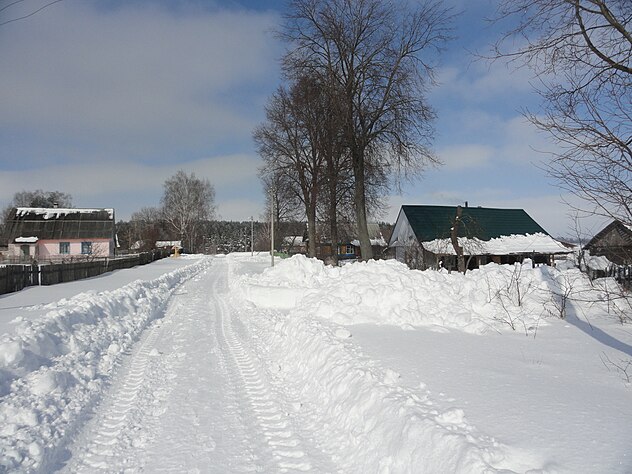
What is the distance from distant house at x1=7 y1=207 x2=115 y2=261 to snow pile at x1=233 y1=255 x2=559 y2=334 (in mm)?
47994

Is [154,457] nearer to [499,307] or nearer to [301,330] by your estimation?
[301,330]

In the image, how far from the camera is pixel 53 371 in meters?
6.02

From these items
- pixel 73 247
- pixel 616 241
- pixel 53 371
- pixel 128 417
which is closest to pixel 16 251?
pixel 73 247

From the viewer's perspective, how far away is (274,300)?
15.1 metres

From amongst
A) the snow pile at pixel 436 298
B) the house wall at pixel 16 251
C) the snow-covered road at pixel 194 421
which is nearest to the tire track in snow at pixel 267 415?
the snow-covered road at pixel 194 421

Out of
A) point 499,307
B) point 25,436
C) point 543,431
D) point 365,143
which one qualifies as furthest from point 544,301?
point 365,143

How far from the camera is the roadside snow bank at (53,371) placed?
14.0 ft

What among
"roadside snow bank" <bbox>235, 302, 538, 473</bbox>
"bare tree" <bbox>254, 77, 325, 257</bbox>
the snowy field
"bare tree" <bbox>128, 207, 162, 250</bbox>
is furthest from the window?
"roadside snow bank" <bbox>235, 302, 538, 473</bbox>

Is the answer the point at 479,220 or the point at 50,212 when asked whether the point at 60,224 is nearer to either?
the point at 50,212

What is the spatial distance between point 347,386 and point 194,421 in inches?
70.8

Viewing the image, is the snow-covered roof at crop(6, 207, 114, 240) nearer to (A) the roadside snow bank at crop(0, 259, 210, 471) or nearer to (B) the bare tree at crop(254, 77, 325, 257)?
(B) the bare tree at crop(254, 77, 325, 257)

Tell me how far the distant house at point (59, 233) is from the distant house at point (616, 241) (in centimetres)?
5352

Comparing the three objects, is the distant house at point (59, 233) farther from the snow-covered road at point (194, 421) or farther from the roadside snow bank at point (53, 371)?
the snow-covered road at point (194, 421)

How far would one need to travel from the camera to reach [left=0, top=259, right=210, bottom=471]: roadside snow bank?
14.0 feet
